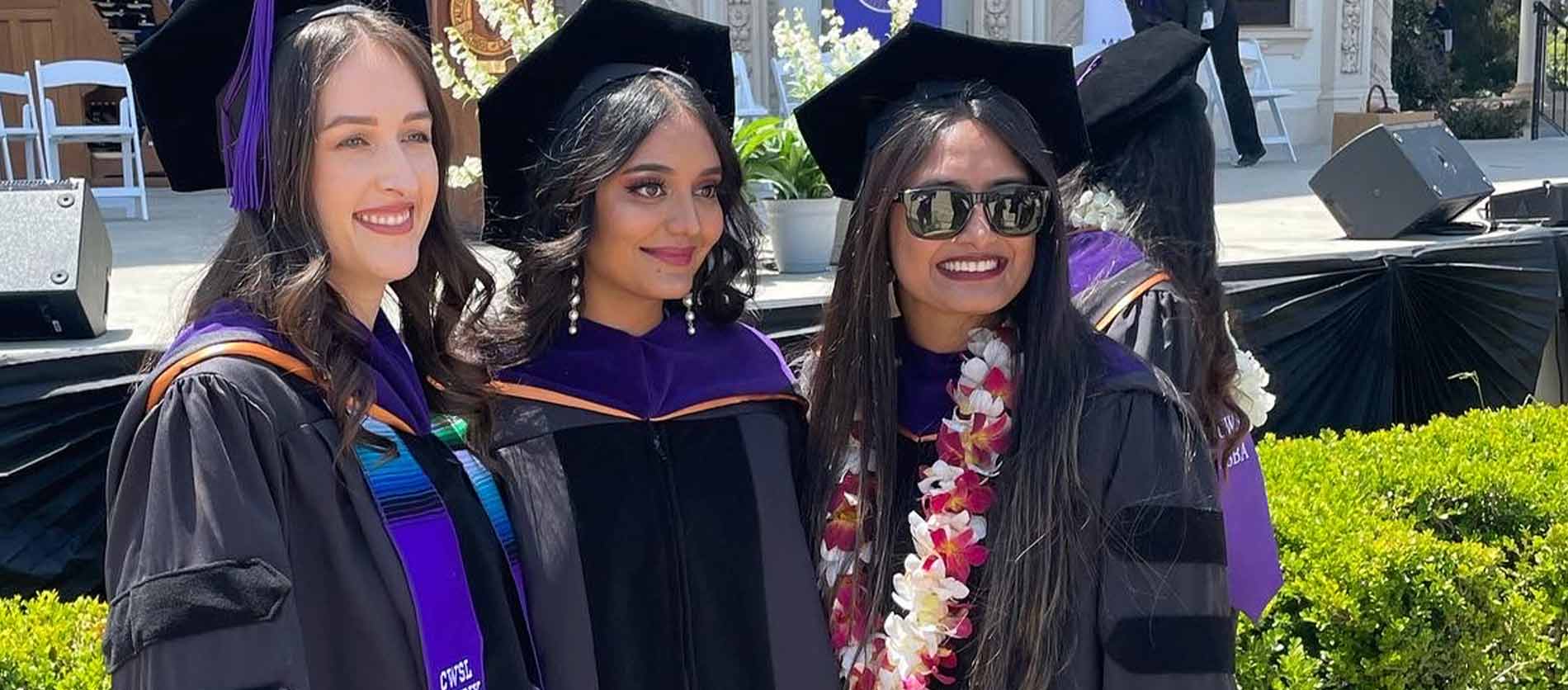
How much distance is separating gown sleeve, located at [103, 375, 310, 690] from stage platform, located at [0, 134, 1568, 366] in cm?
29

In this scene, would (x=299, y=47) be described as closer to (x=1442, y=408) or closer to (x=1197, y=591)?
(x=1197, y=591)

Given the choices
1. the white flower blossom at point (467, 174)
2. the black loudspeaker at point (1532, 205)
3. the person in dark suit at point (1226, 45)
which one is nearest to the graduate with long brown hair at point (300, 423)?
the white flower blossom at point (467, 174)

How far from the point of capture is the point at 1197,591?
1.69m

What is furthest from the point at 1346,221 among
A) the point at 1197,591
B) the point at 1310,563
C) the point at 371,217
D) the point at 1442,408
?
the point at 371,217

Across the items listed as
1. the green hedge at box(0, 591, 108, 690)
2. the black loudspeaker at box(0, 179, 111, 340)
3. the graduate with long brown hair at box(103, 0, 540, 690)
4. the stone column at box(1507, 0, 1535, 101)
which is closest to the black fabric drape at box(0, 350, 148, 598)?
the green hedge at box(0, 591, 108, 690)

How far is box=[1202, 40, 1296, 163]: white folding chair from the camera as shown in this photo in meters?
11.6

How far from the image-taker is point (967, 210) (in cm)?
178

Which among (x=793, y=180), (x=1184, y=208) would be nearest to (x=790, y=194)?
(x=793, y=180)

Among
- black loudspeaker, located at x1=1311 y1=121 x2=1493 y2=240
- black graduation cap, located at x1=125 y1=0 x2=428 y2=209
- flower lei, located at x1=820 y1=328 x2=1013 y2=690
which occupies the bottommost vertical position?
black loudspeaker, located at x1=1311 y1=121 x2=1493 y2=240

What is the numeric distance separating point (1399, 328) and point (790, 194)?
7.84 feet

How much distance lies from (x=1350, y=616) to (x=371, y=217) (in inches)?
85.3

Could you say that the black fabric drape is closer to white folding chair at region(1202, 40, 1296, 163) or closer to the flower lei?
the flower lei

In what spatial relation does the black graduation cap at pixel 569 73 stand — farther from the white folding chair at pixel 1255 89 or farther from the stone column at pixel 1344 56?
the stone column at pixel 1344 56

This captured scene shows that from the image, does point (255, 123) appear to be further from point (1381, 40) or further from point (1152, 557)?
point (1381, 40)
